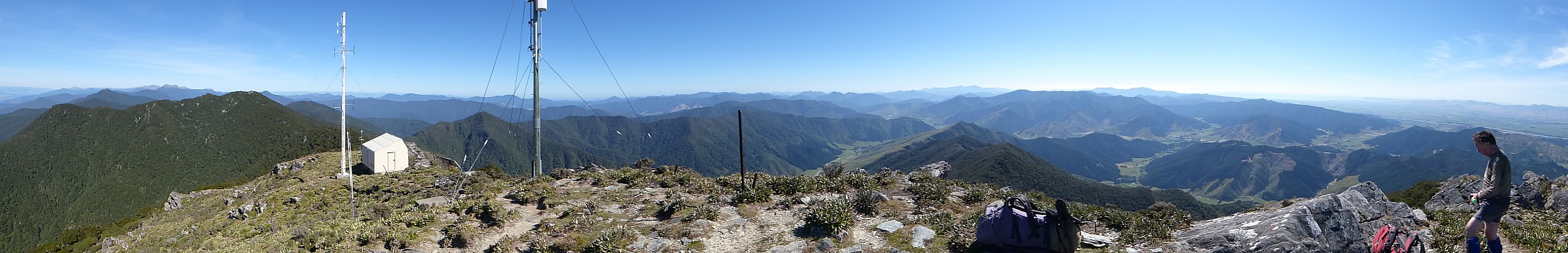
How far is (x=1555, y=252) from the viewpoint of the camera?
9391mm

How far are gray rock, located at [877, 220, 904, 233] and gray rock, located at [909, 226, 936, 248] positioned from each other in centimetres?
38

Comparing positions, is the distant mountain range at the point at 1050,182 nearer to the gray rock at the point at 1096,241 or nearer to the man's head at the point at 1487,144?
the man's head at the point at 1487,144

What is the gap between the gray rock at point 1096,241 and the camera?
28.5ft

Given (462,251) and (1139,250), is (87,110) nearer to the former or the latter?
(462,251)

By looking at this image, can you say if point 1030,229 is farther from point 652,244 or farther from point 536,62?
point 536,62

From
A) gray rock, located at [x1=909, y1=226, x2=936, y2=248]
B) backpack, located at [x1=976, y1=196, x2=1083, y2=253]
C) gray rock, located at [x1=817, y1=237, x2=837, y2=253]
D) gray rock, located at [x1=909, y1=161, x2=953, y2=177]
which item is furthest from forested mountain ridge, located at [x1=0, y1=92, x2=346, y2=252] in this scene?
backpack, located at [x1=976, y1=196, x2=1083, y2=253]

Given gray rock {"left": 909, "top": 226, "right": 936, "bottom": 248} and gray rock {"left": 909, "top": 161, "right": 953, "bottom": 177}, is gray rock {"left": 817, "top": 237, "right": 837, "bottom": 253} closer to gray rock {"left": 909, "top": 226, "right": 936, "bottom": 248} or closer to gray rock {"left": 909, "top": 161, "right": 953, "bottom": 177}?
gray rock {"left": 909, "top": 226, "right": 936, "bottom": 248}

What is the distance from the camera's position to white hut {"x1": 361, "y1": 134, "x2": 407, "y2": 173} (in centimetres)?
3070

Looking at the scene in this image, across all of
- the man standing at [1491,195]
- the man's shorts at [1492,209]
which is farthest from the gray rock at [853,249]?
the man's shorts at [1492,209]

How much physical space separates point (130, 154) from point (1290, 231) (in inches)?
6676

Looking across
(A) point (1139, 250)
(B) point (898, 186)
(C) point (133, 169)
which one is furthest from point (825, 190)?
(C) point (133, 169)

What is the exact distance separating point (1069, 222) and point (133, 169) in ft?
514

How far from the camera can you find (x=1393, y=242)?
8086 mm

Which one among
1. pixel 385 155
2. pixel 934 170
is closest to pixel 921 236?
pixel 934 170
